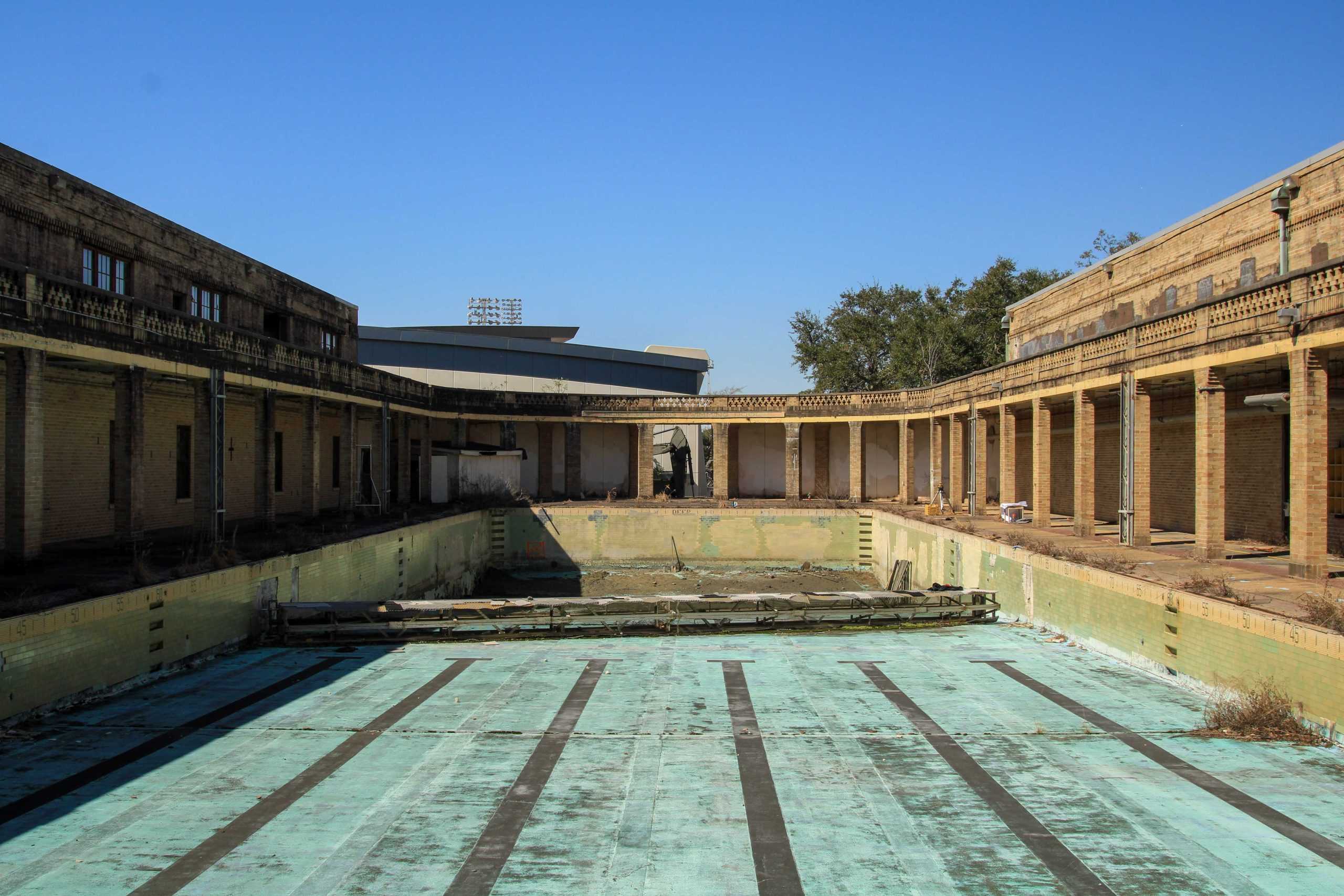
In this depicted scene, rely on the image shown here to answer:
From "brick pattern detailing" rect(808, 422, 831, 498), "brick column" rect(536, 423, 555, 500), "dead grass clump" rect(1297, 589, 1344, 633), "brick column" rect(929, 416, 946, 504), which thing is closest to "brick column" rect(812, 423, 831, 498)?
"brick pattern detailing" rect(808, 422, 831, 498)

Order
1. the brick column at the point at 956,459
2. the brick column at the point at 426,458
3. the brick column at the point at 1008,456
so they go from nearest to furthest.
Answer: the brick column at the point at 1008,456
the brick column at the point at 956,459
the brick column at the point at 426,458

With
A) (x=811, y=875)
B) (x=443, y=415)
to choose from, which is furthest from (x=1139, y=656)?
(x=443, y=415)

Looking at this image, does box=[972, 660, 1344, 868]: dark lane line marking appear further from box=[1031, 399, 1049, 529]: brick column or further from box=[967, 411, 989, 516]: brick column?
box=[967, 411, 989, 516]: brick column

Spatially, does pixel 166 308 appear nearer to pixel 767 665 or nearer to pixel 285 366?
pixel 285 366

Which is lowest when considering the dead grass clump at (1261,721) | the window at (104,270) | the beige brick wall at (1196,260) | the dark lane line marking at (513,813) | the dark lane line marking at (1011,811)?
the dark lane line marking at (513,813)

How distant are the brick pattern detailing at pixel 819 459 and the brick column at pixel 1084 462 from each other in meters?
16.8

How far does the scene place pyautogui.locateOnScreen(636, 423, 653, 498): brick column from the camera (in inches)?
1430

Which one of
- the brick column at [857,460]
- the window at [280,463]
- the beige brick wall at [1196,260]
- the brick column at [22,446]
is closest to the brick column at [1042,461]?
the beige brick wall at [1196,260]

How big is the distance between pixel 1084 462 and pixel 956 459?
991 cm

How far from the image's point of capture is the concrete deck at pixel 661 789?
598 cm

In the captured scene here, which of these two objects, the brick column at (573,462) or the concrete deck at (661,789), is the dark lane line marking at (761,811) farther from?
the brick column at (573,462)

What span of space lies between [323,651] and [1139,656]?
36.5 feet

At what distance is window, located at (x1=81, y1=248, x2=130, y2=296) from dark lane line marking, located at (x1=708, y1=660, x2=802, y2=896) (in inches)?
596

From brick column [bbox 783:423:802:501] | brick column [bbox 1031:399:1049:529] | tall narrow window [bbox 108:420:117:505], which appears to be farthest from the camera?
brick column [bbox 783:423:802:501]
